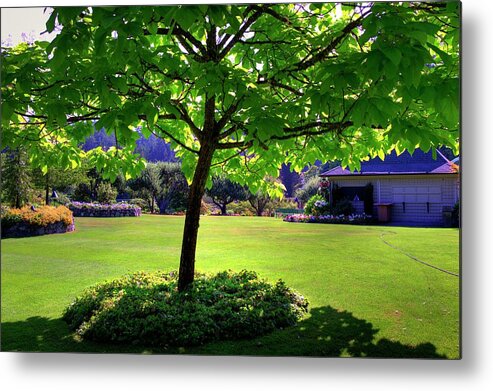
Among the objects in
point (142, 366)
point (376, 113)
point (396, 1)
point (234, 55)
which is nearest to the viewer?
point (376, 113)

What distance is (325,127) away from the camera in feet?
9.61

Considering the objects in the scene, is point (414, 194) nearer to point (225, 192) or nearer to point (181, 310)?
point (225, 192)

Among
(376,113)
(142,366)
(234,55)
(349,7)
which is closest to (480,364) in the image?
(376,113)

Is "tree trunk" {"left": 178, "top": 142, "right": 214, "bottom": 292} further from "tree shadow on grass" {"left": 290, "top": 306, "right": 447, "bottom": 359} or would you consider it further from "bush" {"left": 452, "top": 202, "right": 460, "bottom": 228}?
"bush" {"left": 452, "top": 202, "right": 460, "bottom": 228}

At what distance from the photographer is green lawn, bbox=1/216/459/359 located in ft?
9.91

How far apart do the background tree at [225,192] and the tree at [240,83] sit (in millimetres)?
79

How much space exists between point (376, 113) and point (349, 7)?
1.53m

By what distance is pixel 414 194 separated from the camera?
3381 millimetres

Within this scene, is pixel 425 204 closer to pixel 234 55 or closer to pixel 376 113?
pixel 376 113

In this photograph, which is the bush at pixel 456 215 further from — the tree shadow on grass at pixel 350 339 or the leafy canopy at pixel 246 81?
the tree shadow on grass at pixel 350 339

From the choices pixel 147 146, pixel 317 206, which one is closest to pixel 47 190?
pixel 147 146

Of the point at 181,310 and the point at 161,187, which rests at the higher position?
the point at 161,187

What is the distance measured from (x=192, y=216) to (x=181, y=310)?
0.73 metres

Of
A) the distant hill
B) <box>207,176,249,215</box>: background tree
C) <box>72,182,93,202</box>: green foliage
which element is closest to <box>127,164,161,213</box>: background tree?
the distant hill
